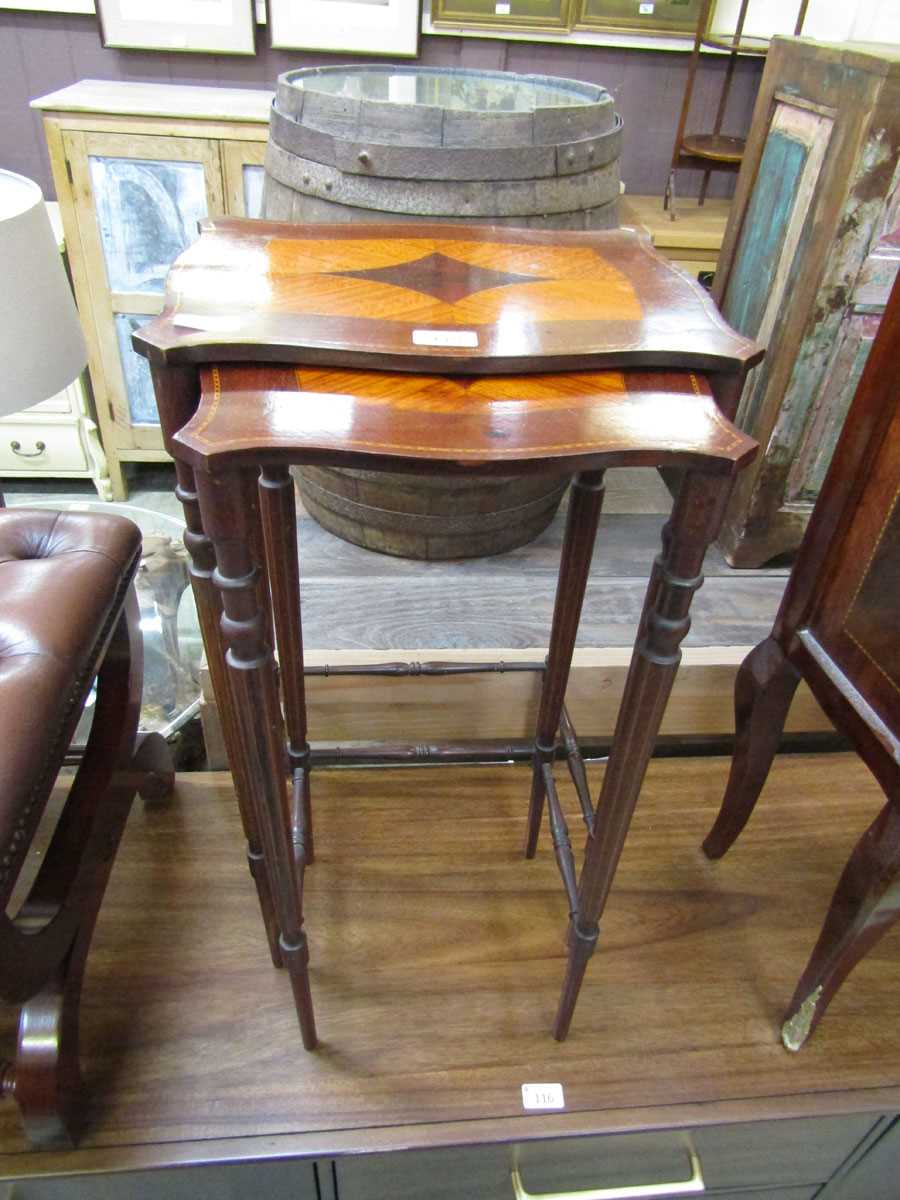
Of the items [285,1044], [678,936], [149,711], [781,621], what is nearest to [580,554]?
[781,621]

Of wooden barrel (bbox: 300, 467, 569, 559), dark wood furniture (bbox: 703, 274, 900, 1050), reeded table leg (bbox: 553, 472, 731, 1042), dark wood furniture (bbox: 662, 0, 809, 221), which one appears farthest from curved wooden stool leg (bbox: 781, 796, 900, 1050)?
dark wood furniture (bbox: 662, 0, 809, 221)

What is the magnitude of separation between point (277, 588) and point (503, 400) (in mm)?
434

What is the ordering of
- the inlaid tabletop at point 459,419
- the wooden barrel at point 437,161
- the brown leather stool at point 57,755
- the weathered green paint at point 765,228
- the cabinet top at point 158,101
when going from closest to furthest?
the inlaid tabletop at point 459,419
the brown leather stool at point 57,755
the wooden barrel at point 437,161
the weathered green paint at point 765,228
the cabinet top at point 158,101

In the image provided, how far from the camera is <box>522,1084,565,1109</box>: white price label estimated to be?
34.8 inches

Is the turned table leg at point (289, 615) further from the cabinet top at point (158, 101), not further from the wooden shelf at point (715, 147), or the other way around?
the wooden shelf at point (715, 147)

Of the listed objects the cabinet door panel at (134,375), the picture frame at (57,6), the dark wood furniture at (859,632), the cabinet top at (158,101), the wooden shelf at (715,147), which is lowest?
the cabinet door panel at (134,375)

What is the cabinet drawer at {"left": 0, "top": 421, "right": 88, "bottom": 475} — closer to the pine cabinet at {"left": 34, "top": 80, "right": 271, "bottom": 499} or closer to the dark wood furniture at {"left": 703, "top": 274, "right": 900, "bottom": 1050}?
the pine cabinet at {"left": 34, "top": 80, "right": 271, "bottom": 499}

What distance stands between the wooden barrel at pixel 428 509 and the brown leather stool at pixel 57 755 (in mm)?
469

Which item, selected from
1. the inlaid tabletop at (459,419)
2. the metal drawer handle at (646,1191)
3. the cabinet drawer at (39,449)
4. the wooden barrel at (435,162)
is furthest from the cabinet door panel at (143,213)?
the metal drawer handle at (646,1191)

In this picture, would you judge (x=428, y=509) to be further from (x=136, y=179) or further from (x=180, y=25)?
(x=180, y=25)

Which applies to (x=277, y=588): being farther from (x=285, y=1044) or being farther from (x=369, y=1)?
(x=369, y=1)

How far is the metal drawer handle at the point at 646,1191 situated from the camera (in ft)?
3.06

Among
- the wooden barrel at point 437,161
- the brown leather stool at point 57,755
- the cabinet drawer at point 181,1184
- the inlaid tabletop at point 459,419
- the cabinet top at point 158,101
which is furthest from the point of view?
the cabinet top at point 158,101

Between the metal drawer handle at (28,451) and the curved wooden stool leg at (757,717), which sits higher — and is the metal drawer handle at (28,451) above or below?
below
